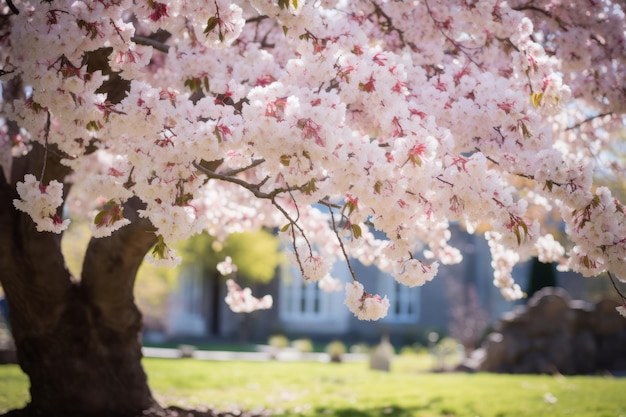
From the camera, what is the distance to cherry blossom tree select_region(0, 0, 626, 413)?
3.61 metres

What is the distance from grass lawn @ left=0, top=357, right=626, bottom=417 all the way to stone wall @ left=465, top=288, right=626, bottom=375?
7.91 ft

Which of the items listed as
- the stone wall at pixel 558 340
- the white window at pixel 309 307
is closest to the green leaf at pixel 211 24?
the stone wall at pixel 558 340

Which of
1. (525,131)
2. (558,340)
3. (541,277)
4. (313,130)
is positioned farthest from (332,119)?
(541,277)

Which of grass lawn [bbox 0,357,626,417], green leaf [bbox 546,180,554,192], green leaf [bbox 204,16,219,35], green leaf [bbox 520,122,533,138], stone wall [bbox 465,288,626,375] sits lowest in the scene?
grass lawn [bbox 0,357,626,417]

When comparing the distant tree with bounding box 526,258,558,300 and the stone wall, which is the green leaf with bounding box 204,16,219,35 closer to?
the stone wall

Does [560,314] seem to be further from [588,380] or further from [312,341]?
[312,341]

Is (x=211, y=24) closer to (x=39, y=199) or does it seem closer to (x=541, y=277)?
(x=39, y=199)

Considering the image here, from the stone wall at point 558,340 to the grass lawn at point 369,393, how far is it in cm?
241

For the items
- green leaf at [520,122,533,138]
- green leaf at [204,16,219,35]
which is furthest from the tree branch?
green leaf at [520,122,533,138]

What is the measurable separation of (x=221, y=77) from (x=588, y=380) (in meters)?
8.18

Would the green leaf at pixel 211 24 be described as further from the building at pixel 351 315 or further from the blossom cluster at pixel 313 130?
the building at pixel 351 315

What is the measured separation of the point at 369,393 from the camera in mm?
8891

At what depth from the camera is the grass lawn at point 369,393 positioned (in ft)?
23.5

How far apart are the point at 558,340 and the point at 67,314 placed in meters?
9.85
